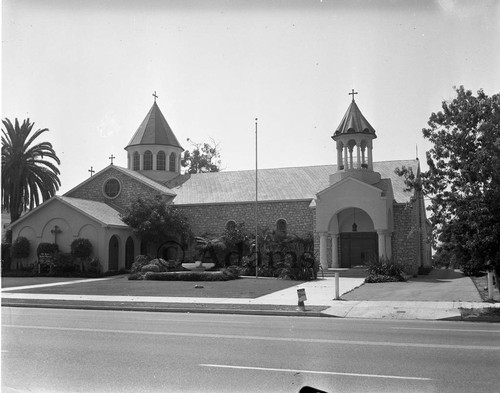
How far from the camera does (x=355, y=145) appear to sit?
123ft

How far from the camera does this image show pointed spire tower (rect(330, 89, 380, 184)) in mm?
36969

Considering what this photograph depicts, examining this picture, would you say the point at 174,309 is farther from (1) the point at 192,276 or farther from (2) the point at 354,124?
(2) the point at 354,124

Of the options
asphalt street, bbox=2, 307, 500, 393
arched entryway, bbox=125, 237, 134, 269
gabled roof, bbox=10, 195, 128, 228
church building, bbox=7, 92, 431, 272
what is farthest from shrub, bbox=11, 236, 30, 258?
asphalt street, bbox=2, 307, 500, 393

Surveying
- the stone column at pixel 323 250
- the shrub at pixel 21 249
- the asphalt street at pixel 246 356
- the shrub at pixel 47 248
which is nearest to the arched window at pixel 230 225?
the stone column at pixel 323 250

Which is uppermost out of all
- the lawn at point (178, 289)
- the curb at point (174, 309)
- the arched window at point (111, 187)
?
the arched window at point (111, 187)

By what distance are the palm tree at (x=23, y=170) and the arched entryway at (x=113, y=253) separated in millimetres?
7235

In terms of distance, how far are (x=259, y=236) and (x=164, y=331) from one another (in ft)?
77.2

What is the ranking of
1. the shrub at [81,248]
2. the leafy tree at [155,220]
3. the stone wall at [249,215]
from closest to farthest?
the shrub at [81,248], the leafy tree at [155,220], the stone wall at [249,215]

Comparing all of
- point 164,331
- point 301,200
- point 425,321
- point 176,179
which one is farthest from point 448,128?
point 176,179

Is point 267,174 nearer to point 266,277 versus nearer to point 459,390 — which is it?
point 266,277

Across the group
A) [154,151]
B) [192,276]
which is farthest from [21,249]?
[154,151]

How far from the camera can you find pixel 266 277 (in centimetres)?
3306

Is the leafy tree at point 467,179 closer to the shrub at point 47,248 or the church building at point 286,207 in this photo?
the church building at point 286,207

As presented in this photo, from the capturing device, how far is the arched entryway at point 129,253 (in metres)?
39.5
